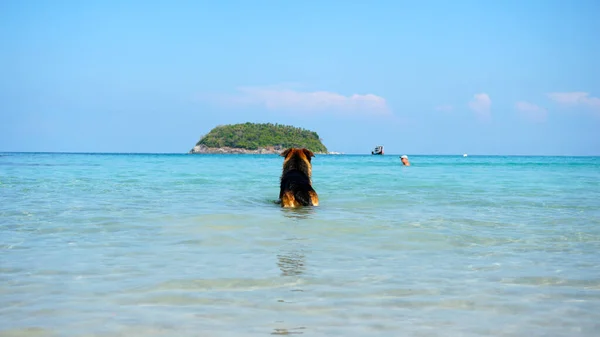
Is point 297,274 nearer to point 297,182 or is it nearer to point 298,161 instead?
point 297,182

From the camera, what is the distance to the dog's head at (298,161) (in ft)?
46.6

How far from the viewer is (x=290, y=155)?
47.2 ft

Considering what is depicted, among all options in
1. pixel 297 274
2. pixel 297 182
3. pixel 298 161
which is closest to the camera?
pixel 297 274

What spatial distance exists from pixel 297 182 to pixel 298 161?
978 millimetres

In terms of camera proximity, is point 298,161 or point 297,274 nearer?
point 297,274

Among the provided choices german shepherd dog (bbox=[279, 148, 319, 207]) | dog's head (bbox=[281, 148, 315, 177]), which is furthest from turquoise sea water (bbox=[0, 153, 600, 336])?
dog's head (bbox=[281, 148, 315, 177])

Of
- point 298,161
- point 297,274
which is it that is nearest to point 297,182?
point 298,161

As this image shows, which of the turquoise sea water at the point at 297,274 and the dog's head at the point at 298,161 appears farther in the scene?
the dog's head at the point at 298,161

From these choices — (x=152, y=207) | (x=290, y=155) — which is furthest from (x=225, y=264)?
(x=290, y=155)

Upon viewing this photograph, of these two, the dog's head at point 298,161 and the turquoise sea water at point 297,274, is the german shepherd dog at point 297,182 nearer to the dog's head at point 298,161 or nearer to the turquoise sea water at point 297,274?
the dog's head at point 298,161

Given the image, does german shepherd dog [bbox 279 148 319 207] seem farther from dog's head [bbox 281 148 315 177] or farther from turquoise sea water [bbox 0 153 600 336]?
turquoise sea water [bbox 0 153 600 336]

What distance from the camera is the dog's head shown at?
14195 millimetres

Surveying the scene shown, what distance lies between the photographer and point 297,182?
44.0 ft

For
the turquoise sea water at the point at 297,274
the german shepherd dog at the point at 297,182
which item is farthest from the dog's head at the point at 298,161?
the turquoise sea water at the point at 297,274
